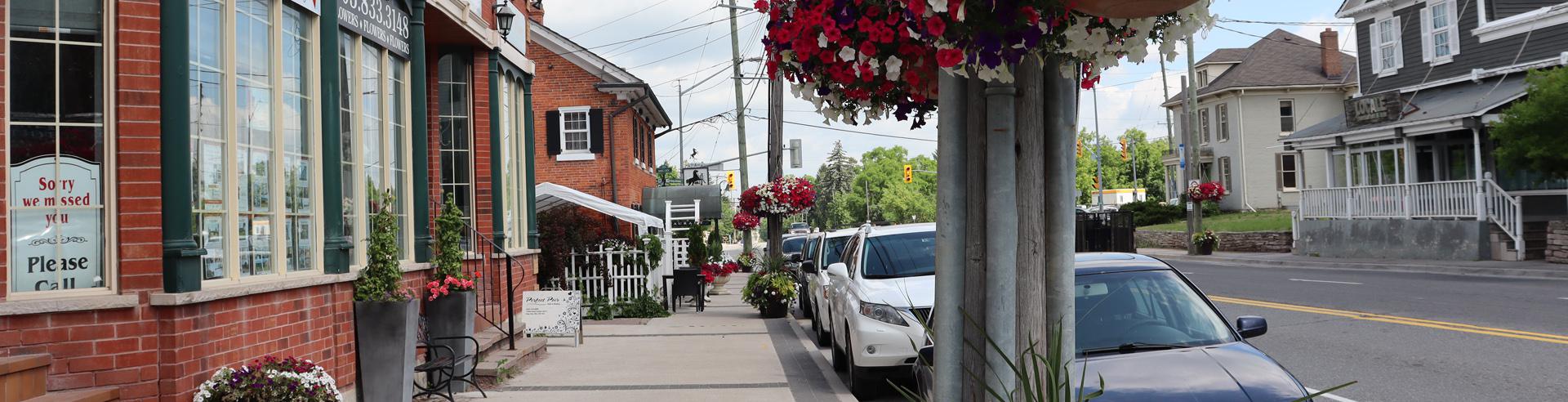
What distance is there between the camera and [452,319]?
926 cm

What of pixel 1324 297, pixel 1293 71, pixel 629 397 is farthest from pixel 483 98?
pixel 1293 71

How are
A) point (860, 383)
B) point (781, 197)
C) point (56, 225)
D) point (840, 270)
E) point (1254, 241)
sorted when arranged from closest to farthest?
point (56, 225) < point (860, 383) < point (840, 270) < point (781, 197) < point (1254, 241)

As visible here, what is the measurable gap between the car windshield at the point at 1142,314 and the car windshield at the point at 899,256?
146 inches

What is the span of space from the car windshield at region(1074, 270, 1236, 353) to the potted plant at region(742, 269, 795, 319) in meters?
11.9

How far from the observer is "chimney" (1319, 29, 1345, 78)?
4534 centimetres

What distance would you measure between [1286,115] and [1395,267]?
77.1 ft

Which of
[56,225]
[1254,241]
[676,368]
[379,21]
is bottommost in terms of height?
[676,368]

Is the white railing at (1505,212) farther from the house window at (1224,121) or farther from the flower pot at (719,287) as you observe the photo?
the house window at (1224,121)

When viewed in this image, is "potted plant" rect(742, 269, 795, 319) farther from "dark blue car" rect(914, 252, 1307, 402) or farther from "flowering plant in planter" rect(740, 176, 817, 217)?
"dark blue car" rect(914, 252, 1307, 402)

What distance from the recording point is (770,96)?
889 inches

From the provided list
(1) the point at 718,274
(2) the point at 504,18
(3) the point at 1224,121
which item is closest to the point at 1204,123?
(3) the point at 1224,121

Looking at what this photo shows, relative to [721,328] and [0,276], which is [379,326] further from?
[721,328]

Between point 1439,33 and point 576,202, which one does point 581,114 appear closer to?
point 576,202

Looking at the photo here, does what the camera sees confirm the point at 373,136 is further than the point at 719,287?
No
